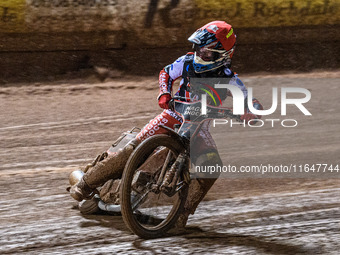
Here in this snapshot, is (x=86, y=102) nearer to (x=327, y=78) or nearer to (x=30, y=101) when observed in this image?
(x=30, y=101)

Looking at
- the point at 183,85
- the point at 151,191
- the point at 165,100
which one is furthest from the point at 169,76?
the point at 151,191

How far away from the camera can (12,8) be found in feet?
37.2

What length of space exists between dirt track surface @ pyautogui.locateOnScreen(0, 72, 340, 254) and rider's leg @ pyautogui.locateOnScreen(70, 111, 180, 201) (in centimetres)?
31

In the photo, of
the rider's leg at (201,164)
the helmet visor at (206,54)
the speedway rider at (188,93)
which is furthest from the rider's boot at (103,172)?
the helmet visor at (206,54)

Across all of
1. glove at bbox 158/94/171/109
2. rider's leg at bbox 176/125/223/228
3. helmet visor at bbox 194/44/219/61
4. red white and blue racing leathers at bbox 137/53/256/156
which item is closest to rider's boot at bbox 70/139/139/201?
red white and blue racing leathers at bbox 137/53/256/156

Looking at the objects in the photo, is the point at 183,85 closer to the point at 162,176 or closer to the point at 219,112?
the point at 219,112

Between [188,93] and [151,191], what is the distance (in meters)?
0.90

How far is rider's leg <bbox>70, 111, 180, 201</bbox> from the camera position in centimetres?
499

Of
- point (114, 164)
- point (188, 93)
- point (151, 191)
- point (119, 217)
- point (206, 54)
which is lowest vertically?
point (119, 217)

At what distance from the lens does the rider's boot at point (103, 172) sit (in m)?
5.00

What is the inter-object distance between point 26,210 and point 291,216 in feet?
8.44

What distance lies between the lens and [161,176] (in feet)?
15.4

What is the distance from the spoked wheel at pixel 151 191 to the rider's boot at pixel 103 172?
1.19 ft

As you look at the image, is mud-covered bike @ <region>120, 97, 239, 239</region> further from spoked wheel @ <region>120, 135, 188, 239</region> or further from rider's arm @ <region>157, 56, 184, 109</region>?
rider's arm @ <region>157, 56, 184, 109</region>
